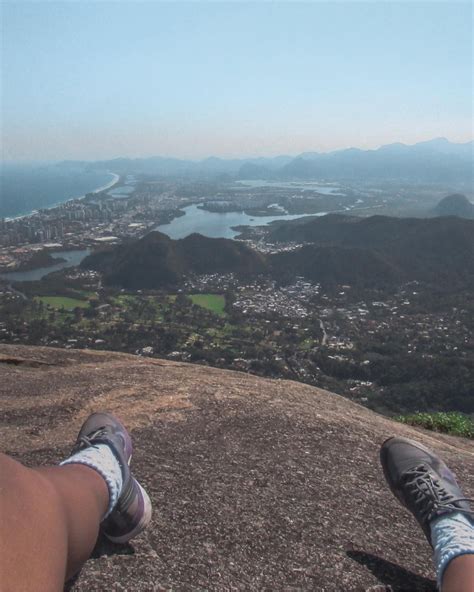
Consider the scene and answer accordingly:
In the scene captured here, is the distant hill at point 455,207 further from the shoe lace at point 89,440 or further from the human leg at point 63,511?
the human leg at point 63,511

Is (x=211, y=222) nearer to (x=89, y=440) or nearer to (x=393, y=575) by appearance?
(x=89, y=440)

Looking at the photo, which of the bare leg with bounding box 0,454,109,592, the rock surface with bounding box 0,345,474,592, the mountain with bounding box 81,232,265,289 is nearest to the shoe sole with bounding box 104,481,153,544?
the rock surface with bounding box 0,345,474,592

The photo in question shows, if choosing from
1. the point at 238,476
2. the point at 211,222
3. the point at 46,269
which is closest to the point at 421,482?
the point at 238,476

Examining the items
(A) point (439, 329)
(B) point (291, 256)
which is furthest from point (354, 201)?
(A) point (439, 329)

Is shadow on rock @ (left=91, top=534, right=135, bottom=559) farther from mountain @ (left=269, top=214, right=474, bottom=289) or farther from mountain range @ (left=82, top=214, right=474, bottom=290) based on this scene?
mountain @ (left=269, top=214, right=474, bottom=289)

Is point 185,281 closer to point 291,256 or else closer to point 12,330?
point 291,256
